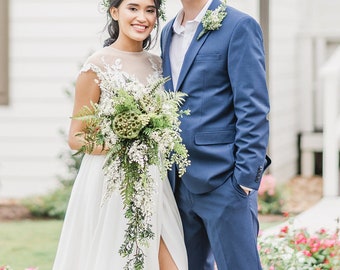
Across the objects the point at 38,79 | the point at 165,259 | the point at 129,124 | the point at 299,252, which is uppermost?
the point at 129,124

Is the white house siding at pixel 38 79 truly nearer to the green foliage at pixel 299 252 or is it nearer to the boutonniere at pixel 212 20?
the green foliage at pixel 299 252

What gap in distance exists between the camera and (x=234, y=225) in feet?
14.1

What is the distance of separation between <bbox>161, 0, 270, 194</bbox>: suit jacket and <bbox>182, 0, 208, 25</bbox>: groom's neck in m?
0.11

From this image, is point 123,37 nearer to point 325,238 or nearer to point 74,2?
point 325,238

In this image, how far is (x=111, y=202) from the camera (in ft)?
14.6

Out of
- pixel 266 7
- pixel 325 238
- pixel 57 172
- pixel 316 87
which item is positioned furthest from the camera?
pixel 316 87

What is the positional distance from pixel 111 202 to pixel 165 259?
38cm

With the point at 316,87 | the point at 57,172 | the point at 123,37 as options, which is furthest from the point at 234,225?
the point at 316,87

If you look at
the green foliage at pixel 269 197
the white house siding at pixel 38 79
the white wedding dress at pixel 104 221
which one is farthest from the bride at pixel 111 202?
the white house siding at pixel 38 79

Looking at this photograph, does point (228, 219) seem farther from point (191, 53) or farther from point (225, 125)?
point (191, 53)

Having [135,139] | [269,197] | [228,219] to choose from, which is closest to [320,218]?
[269,197]

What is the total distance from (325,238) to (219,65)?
6.28ft

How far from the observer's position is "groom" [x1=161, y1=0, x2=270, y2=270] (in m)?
4.17

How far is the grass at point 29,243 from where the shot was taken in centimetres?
727
